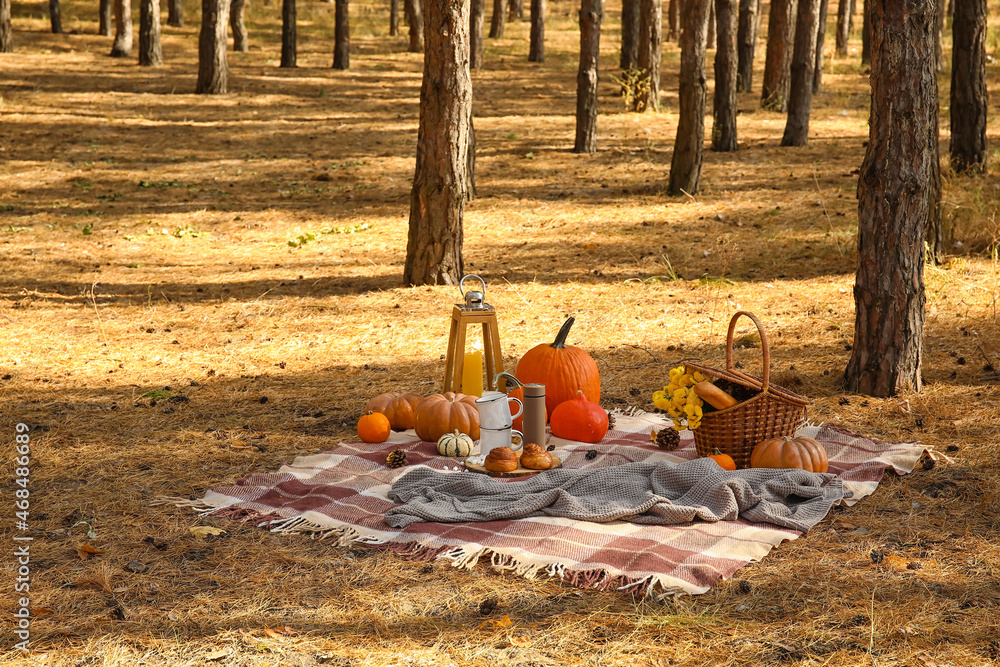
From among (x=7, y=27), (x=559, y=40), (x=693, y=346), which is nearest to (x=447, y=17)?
(x=693, y=346)

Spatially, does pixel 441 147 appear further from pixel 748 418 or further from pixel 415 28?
pixel 415 28

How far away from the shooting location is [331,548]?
4.17m

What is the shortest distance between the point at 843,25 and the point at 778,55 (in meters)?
9.87

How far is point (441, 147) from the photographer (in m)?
8.40

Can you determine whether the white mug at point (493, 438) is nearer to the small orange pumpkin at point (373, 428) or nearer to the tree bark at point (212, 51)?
the small orange pumpkin at point (373, 428)

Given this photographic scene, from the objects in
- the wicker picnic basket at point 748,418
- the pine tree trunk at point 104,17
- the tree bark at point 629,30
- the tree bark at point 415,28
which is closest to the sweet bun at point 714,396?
the wicker picnic basket at point 748,418

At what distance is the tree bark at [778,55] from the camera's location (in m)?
16.5

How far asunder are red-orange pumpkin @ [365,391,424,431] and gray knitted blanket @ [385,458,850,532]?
84cm

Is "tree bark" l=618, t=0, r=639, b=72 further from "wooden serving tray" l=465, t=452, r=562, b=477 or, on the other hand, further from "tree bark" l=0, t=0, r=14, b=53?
"wooden serving tray" l=465, t=452, r=562, b=477

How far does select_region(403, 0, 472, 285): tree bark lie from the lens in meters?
8.18

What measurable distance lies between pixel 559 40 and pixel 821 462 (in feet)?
84.2

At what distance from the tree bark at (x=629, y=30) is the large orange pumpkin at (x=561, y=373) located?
15.4 m

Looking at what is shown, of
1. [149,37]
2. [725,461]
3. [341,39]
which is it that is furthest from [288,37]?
[725,461]

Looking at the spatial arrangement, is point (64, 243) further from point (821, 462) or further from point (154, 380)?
point (821, 462)
